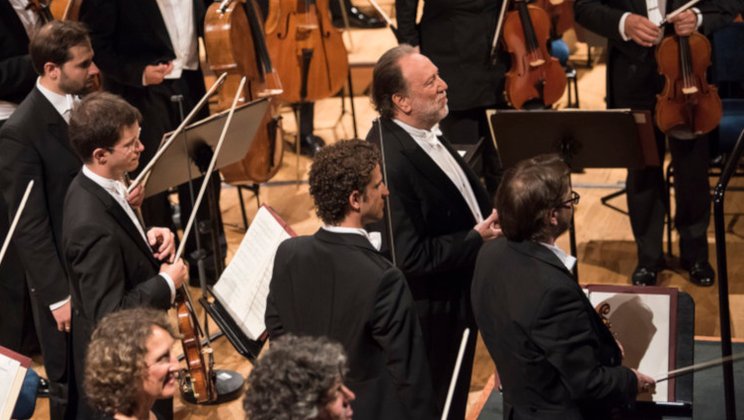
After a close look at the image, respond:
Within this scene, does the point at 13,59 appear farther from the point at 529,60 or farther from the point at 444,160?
the point at 529,60

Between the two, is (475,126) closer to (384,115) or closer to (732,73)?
(732,73)

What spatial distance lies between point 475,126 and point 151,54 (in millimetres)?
1536

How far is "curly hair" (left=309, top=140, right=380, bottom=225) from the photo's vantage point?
9.46 ft

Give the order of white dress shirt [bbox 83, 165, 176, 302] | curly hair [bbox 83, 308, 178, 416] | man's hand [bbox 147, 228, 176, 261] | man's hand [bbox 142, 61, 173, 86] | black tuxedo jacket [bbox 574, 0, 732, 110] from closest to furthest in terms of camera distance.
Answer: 1. curly hair [bbox 83, 308, 178, 416]
2. white dress shirt [bbox 83, 165, 176, 302]
3. man's hand [bbox 147, 228, 176, 261]
4. black tuxedo jacket [bbox 574, 0, 732, 110]
5. man's hand [bbox 142, 61, 173, 86]

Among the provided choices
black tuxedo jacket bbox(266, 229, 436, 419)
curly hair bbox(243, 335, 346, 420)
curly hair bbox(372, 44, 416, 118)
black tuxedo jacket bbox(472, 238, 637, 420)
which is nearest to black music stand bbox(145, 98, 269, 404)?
curly hair bbox(372, 44, 416, 118)

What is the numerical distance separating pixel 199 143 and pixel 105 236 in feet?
3.70

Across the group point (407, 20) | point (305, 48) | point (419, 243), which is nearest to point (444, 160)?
point (419, 243)

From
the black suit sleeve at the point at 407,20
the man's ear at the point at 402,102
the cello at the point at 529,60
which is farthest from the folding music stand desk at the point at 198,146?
the cello at the point at 529,60

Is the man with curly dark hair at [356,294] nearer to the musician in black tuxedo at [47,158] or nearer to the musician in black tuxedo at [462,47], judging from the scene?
the musician in black tuxedo at [47,158]

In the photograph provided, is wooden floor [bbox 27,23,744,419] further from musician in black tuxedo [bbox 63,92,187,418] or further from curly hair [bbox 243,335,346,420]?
curly hair [bbox 243,335,346,420]

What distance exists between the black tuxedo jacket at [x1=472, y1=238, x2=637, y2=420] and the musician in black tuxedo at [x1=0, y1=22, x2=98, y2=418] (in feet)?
5.36

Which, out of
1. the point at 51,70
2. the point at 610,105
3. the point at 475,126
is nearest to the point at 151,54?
the point at 51,70

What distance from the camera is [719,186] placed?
294cm

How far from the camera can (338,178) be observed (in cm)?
289
